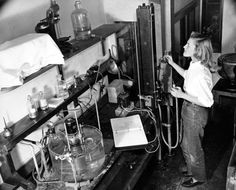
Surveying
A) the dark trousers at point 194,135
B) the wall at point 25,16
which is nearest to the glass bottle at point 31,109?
the wall at point 25,16

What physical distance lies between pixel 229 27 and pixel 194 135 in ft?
4.98

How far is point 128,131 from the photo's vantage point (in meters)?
2.65

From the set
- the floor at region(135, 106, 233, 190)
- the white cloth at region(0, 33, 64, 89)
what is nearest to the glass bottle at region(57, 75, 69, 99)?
the white cloth at region(0, 33, 64, 89)

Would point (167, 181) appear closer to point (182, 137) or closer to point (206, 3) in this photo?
point (182, 137)

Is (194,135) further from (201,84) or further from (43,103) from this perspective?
(43,103)

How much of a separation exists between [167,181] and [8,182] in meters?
1.55

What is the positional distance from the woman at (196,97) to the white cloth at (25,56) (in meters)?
1.07

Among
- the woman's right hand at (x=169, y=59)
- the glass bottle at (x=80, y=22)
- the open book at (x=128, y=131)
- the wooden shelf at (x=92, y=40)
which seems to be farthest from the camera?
the woman's right hand at (x=169, y=59)

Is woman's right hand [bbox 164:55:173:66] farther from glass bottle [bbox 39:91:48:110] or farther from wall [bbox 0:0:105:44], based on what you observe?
glass bottle [bbox 39:91:48:110]

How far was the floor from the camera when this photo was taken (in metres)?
3.08

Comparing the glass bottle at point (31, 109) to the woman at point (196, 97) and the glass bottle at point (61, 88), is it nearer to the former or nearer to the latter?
the glass bottle at point (61, 88)

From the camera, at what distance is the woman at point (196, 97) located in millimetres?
2600

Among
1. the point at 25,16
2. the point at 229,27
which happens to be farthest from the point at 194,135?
the point at 25,16

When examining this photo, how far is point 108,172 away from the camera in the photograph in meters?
2.42
